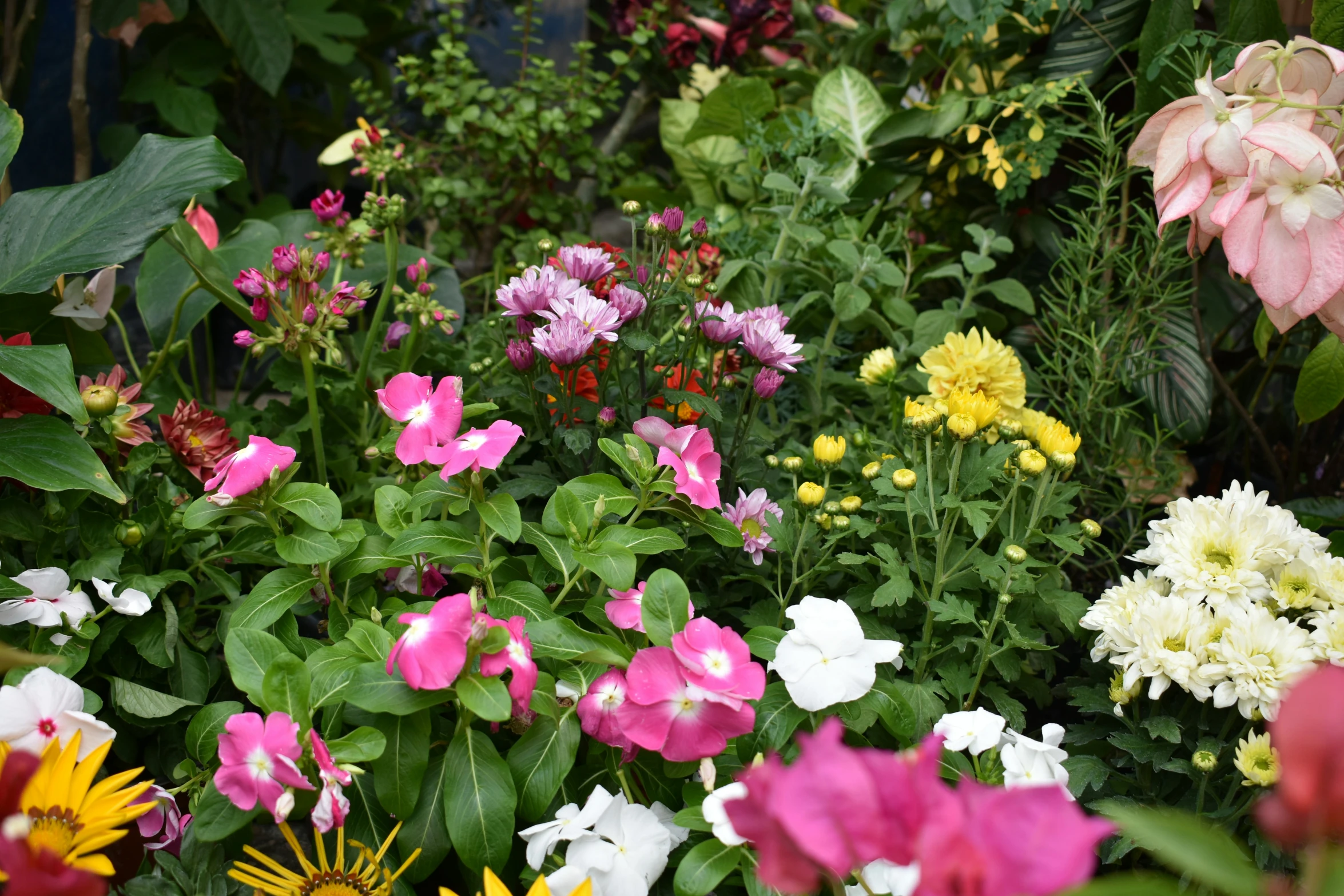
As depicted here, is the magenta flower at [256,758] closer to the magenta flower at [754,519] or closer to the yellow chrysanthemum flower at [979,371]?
the magenta flower at [754,519]

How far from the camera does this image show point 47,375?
81 cm

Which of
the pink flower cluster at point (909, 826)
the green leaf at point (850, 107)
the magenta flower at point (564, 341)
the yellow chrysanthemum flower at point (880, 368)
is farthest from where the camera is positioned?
the green leaf at point (850, 107)

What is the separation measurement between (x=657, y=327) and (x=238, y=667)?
1.92ft

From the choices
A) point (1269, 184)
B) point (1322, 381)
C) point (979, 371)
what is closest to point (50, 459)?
point (979, 371)

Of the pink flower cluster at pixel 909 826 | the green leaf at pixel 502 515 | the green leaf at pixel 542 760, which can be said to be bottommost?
the green leaf at pixel 542 760

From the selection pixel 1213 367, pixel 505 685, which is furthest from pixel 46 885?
pixel 1213 367

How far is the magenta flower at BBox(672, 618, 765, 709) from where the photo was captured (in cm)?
65

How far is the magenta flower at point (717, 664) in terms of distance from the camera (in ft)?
2.12

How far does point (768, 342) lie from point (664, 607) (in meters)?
0.32

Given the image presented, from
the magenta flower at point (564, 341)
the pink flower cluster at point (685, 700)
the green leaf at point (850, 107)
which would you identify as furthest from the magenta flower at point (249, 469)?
the green leaf at point (850, 107)

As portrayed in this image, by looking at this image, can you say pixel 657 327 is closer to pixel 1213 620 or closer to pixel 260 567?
pixel 260 567

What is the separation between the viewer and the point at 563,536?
82 centimetres

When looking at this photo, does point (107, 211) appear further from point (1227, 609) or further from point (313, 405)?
point (1227, 609)

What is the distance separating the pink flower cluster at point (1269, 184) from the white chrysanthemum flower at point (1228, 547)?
18cm
